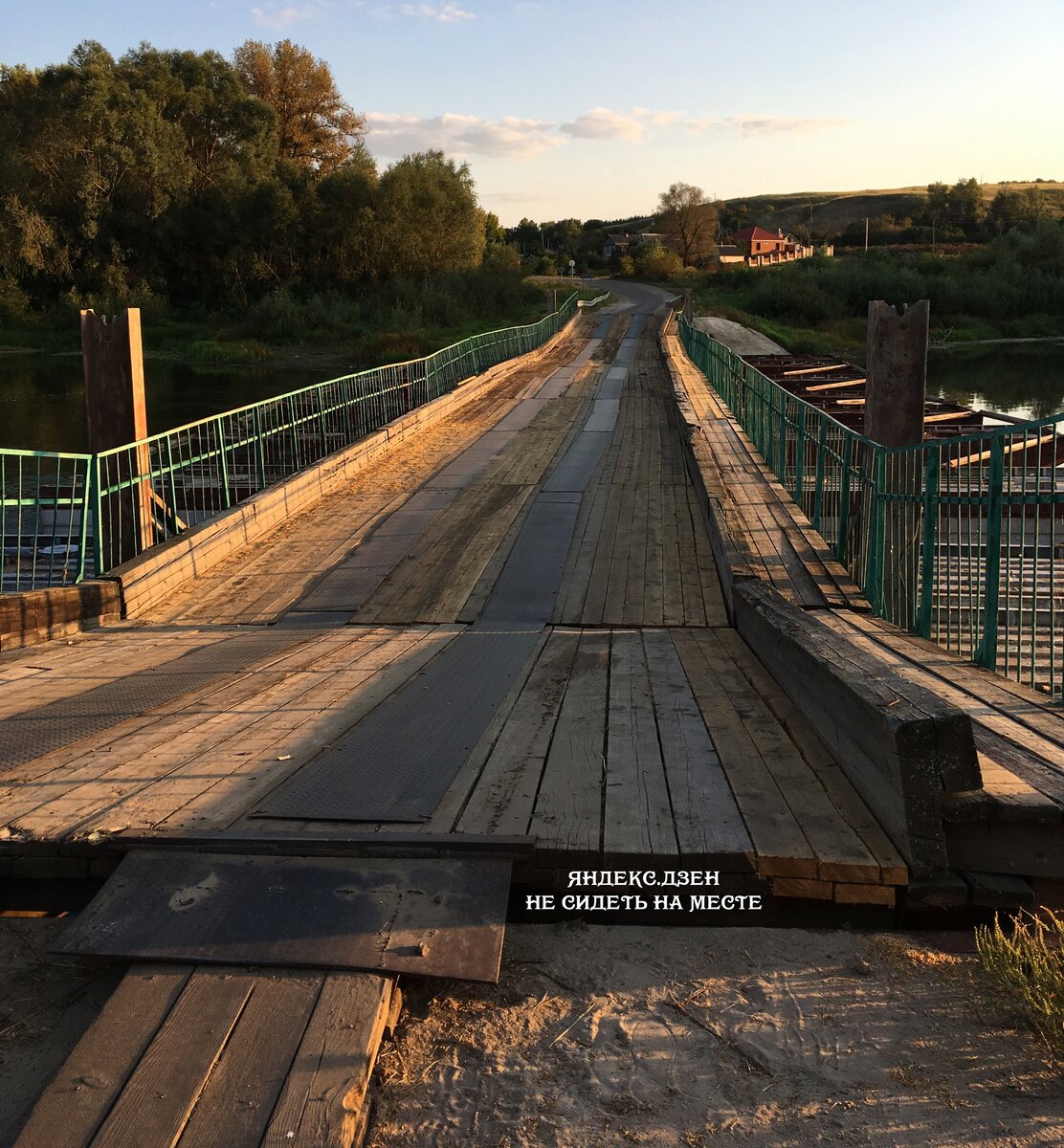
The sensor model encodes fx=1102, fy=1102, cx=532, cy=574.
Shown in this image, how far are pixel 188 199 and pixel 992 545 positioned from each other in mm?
62748

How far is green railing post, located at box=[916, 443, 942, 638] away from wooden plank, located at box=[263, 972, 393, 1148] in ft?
15.2

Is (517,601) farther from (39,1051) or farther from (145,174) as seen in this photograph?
(145,174)

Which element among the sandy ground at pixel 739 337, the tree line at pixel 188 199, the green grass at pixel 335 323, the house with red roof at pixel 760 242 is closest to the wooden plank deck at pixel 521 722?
the sandy ground at pixel 739 337

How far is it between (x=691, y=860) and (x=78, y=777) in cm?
226

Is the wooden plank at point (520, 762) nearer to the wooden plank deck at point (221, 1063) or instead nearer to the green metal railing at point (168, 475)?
the wooden plank deck at point (221, 1063)

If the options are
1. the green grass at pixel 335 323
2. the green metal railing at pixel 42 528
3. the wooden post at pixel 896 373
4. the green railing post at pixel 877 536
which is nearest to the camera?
the green railing post at pixel 877 536

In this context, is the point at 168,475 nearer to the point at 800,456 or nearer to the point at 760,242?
the point at 800,456

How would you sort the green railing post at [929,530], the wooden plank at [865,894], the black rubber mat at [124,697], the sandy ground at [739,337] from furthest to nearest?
1. the sandy ground at [739,337]
2. the green railing post at [929,530]
3. the black rubber mat at [124,697]
4. the wooden plank at [865,894]

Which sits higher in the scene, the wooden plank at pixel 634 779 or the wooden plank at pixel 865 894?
the wooden plank at pixel 634 779

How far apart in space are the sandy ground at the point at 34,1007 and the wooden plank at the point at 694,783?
1.71m

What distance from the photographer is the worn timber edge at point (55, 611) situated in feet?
22.1

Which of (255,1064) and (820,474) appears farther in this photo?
(820,474)

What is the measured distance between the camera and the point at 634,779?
13.0ft

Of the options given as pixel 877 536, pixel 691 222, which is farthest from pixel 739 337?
pixel 691 222
